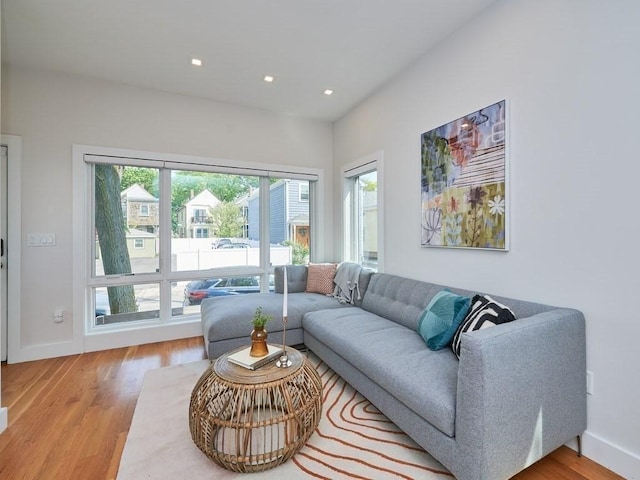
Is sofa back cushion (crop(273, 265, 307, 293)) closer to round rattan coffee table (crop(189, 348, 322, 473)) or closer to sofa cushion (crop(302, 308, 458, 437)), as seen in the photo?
sofa cushion (crop(302, 308, 458, 437))

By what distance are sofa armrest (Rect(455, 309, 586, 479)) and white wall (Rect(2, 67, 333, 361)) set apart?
11.2ft

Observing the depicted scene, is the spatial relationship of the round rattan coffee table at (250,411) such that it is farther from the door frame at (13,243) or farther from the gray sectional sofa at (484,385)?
the door frame at (13,243)

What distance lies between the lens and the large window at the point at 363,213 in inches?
135

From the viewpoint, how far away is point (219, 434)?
1727mm

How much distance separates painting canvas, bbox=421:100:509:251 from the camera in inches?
80.4

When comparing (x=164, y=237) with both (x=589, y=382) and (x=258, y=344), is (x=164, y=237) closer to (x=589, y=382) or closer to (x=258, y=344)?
(x=258, y=344)

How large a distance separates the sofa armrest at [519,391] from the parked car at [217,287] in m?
2.99

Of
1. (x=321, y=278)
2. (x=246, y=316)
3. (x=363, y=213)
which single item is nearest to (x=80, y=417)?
(x=246, y=316)

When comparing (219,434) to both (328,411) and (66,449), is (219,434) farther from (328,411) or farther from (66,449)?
(66,449)

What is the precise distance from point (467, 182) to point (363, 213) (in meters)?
1.64

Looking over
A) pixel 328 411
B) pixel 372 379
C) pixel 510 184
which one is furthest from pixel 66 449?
pixel 510 184

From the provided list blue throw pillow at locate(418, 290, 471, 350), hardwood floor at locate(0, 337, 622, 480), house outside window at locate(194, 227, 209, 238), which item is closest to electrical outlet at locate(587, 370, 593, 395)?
hardwood floor at locate(0, 337, 622, 480)

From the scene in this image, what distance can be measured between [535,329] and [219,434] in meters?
1.73

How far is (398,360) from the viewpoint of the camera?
1.71 m
